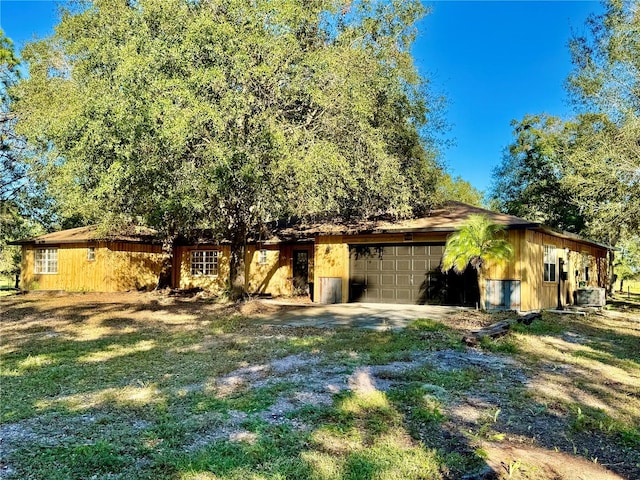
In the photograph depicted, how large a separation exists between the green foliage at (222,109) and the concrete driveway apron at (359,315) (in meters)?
3.01

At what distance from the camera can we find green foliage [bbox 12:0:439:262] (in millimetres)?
10141

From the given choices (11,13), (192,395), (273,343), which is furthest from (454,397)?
(11,13)

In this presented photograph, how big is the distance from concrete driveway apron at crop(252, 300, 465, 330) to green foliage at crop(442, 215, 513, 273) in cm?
165

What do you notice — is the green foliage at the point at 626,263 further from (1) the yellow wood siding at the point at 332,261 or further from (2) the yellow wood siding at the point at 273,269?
(2) the yellow wood siding at the point at 273,269

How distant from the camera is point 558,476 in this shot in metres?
3.51

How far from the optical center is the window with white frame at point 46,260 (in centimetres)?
2272

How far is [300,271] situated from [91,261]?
10152 millimetres

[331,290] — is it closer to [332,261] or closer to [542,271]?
[332,261]

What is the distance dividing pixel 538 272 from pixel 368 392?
11.3 m

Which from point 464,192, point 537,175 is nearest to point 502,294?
point 537,175

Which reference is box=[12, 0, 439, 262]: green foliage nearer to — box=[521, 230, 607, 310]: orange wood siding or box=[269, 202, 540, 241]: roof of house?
box=[269, 202, 540, 241]: roof of house

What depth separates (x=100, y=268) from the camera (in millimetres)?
21547

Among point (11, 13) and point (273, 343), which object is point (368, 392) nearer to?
point (273, 343)

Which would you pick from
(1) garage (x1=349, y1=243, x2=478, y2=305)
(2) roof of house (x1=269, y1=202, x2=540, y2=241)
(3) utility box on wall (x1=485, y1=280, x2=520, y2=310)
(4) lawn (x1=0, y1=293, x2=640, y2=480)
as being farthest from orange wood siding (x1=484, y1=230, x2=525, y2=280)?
(4) lawn (x1=0, y1=293, x2=640, y2=480)
